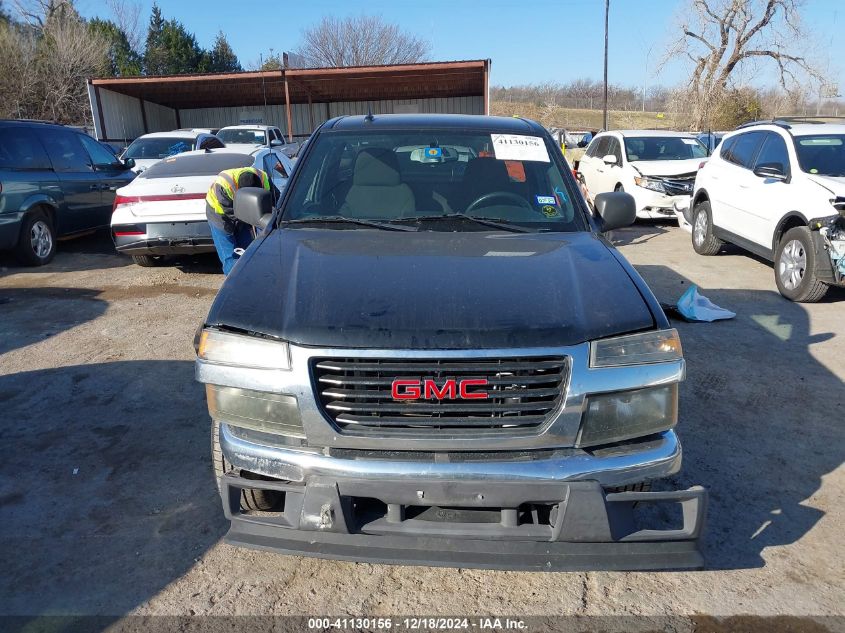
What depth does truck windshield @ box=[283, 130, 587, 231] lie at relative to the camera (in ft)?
11.4

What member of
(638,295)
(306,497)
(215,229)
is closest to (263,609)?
(306,497)

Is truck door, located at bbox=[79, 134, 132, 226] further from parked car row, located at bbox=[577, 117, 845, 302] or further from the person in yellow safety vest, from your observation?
parked car row, located at bbox=[577, 117, 845, 302]

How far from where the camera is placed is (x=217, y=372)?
237cm

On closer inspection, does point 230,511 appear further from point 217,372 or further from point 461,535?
point 461,535

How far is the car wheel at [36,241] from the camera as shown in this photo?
8219mm

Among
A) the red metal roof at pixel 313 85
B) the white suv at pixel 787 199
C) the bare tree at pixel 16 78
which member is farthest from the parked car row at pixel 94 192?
the bare tree at pixel 16 78

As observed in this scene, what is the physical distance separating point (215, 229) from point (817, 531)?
529cm

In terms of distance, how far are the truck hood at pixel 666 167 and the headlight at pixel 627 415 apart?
987 centimetres

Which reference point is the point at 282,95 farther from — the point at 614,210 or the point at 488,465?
the point at 488,465

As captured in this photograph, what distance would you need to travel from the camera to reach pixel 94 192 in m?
9.41

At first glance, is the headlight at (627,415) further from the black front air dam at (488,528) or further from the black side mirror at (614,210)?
the black side mirror at (614,210)

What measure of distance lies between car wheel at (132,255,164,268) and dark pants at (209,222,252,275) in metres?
2.74

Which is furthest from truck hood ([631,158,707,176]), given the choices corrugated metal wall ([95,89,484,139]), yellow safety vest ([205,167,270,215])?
corrugated metal wall ([95,89,484,139])

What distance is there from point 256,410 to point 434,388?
661 mm
